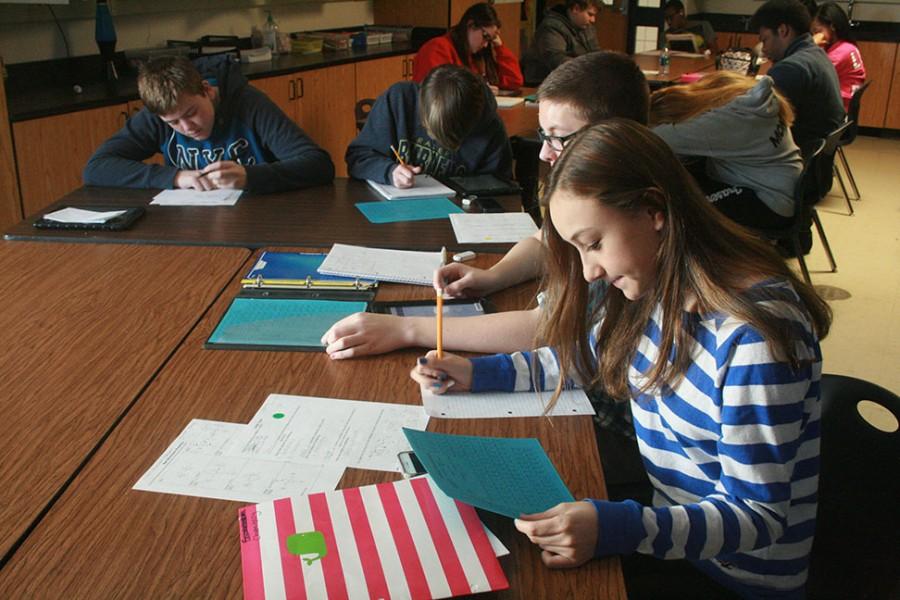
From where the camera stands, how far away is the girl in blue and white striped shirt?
99 cm

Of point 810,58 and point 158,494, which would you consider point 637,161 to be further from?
point 810,58

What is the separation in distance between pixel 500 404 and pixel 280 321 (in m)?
0.49

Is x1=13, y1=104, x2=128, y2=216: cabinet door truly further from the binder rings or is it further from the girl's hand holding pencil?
the binder rings

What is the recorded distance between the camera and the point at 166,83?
2354 mm

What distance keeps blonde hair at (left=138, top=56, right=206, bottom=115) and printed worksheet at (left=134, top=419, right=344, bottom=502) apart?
1480 mm

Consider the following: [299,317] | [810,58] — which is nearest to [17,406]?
[299,317]

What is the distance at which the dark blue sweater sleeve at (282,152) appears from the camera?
2.44 m

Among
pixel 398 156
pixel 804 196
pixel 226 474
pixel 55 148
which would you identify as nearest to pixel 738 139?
pixel 804 196

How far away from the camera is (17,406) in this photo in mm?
1246

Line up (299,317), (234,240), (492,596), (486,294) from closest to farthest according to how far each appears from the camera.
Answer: (492,596) < (299,317) < (486,294) < (234,240)

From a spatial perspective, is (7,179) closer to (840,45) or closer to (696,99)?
(696,99)

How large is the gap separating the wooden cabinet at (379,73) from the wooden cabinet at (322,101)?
7cm

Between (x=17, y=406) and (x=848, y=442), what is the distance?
4.04ft

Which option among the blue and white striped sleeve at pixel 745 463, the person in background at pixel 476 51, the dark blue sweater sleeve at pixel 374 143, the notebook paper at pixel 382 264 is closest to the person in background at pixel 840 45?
the person in background at pixel 476 51
